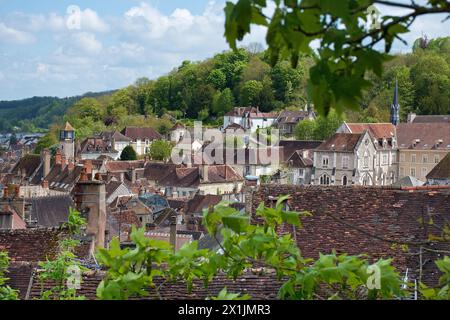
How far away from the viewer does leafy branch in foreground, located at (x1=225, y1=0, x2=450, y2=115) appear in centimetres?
289

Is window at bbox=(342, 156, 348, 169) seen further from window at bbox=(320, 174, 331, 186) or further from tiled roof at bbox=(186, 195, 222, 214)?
tiled roof at bbox=(186, 195, 222, 214)

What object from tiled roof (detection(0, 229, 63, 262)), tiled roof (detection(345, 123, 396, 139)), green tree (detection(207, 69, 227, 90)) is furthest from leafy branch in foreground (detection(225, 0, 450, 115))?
green tree (detection(207, 69, 227, 90))

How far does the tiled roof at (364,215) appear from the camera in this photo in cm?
1106

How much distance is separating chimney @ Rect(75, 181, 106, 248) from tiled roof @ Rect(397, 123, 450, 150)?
61760 millimetres

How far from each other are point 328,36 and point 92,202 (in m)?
13.1

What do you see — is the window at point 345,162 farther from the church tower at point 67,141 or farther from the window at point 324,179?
the church tower at point 67,141

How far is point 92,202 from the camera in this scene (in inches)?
615

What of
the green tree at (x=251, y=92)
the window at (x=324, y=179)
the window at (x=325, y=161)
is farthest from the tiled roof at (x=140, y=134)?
the window at (x=325, y=161)

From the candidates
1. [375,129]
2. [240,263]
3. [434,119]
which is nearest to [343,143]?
[375,129]

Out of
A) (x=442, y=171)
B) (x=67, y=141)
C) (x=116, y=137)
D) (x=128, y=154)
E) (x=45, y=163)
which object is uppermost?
(x=116, y=137)

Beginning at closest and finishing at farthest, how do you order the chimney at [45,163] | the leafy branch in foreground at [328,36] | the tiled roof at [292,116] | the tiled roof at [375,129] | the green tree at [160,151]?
the leafy branch in foreground at [328,36]
the chimney at [45,163]
the tiled roof at [375,129]
the green tree at [160,151]
the tiled roof at [292,116]

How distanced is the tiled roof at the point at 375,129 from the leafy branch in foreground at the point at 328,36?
2799 inches

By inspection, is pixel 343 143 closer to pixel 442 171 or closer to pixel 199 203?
pixel 442 171

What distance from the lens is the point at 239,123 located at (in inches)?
4697
